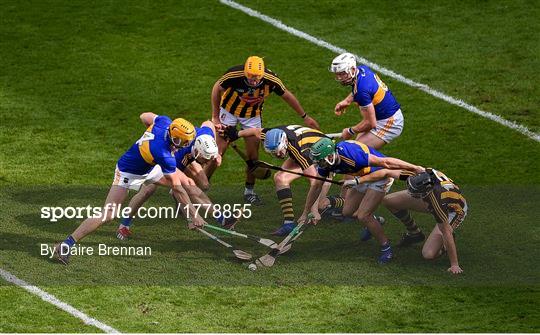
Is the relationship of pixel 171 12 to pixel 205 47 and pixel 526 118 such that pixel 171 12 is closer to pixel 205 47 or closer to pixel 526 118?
pixel 205 47

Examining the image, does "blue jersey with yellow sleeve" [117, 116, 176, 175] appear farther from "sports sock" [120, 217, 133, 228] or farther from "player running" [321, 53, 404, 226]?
"player running" [321, 53, 404, 226]

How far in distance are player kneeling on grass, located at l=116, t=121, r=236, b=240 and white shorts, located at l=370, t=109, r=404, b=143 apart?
2.42 metres

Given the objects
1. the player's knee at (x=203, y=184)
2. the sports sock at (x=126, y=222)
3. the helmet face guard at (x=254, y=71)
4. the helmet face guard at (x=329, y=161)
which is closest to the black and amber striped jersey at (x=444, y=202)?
the helmet face guard at (x=329, y=161)

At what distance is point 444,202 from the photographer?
17.4 metres

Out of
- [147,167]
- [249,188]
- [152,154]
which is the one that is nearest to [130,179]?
[147,167]

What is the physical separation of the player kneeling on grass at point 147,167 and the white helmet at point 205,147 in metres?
0.43

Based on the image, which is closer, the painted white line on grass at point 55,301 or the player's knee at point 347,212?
the painted white line on grass at point 55,301

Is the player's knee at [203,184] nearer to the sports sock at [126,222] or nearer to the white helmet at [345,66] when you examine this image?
the sports sock at [126,222]

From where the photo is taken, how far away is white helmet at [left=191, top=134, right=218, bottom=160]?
58.1ft

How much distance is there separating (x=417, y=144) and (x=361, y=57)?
11.0 ft

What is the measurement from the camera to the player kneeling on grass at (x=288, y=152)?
697 inches

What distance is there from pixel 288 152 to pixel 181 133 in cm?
179

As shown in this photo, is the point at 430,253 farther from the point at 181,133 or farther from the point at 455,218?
the point at 181,133

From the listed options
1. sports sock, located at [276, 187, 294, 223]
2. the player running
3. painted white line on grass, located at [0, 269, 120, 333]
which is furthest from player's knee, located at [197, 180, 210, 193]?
painted white line on grass, located at [0, 269, 120, 333]
